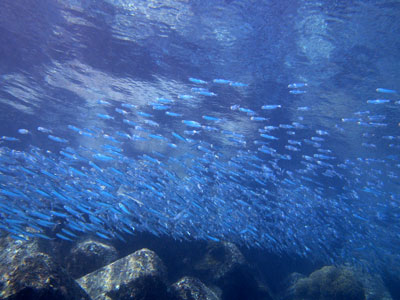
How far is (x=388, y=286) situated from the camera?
56.9ft

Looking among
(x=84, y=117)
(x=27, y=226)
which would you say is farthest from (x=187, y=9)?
(x=84, y=117)

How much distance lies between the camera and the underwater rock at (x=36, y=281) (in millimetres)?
3820

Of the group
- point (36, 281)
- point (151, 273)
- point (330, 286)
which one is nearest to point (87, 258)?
point (151, 273)

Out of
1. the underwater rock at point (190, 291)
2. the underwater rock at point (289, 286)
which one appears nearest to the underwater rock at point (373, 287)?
the underwater rock at point (289, 286)

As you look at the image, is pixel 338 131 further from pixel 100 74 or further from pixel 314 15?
pixel 100 74

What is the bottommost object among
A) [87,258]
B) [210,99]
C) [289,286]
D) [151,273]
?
[289,286]

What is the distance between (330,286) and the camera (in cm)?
1130

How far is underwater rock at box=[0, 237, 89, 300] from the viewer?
12.5 ft

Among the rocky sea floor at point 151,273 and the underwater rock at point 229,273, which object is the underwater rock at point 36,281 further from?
the underwater rock at point 229,273

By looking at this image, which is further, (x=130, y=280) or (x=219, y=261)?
(x=219, y=261)

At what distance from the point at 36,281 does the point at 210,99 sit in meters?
13.3

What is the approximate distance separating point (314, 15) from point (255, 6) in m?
2.26

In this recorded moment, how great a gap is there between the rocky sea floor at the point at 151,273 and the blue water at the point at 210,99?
0.68 meters

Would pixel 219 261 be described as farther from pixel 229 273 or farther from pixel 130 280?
pixel 130 280
